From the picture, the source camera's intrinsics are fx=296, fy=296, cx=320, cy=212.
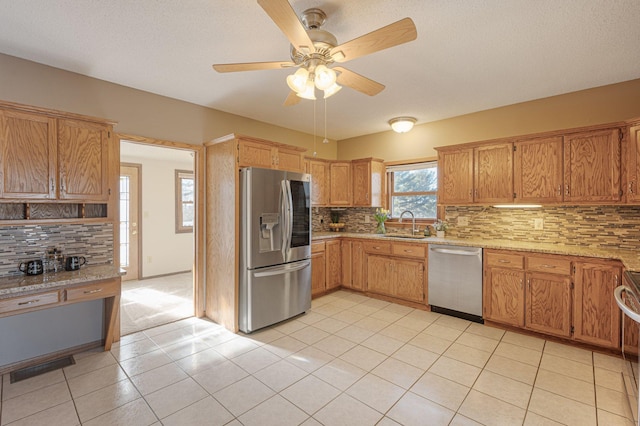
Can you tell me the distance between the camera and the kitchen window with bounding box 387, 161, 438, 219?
176 inches

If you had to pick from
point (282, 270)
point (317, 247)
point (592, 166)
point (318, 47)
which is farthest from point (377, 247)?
point (318, 47)

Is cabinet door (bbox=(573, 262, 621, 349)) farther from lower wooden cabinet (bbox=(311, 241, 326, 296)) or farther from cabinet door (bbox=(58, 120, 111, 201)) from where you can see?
cabinet door (bbox=(58, 120, 111, 201))

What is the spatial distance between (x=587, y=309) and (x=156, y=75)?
461 centimetres

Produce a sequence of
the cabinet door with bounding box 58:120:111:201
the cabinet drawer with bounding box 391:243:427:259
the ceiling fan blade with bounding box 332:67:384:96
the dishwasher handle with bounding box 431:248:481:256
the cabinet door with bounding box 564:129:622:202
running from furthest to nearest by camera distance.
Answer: the cabinet drawer with bounding box 391:243:427:259 < the dishwasher handle with bounding box 431:248:481:256 < the cabinet door with bounding box 564:129:622:202 < the cabinet door with bounding box 58:120:111:201 < the ceiling fan blade with bounding box 332:67:384:96

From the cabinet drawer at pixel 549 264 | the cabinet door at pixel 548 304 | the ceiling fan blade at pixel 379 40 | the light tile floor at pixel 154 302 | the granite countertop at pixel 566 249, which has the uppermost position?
the ceiling fan blade at pixel 379 40

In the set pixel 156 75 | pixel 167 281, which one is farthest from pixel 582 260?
pixel 167 281

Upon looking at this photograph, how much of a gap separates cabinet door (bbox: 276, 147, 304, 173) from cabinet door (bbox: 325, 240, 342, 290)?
4.24ft

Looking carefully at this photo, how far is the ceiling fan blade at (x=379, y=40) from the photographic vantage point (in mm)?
1459

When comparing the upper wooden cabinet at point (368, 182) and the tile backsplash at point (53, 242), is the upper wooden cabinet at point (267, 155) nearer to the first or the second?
the upper wooden cabinet at point (368, 182)

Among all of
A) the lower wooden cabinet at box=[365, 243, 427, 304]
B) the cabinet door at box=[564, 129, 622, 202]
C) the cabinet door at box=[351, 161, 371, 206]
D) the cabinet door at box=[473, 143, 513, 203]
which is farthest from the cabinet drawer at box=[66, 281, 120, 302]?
the cabinet door at box=[564, 129, 622, 202]

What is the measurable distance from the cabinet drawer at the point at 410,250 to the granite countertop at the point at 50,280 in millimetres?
3182

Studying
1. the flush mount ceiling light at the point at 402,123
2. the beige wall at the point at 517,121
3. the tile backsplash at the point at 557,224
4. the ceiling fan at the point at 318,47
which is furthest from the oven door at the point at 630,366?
the flush mount ceiling light at the point at 402,123

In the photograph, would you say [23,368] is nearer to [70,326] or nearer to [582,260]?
[70,326]

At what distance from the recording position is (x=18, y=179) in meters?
2.35
